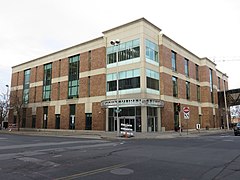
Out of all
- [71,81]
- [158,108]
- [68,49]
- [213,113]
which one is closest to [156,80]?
[158,108]

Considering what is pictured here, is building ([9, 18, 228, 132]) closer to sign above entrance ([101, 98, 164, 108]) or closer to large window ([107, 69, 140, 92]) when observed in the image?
large window ([107, 69, 140, 92])

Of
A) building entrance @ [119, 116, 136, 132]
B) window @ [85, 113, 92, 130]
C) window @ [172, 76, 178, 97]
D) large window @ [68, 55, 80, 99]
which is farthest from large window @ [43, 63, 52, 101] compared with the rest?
window @ [172, 76, 178, 97]

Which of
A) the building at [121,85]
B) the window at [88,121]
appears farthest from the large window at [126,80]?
the window at [88,121]

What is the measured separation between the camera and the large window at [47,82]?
48500 mm

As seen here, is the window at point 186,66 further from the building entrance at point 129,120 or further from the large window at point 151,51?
the building entrance at point 129,120

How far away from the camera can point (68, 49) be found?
45906 millimetres

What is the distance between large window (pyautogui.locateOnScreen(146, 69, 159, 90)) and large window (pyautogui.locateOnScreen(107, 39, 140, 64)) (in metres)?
3.26

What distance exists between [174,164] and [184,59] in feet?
132

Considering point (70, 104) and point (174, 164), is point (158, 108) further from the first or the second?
point (174, 164)

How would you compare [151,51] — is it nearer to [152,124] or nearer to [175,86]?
[175,86]

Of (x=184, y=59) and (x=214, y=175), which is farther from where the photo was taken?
(x=184, y=59)

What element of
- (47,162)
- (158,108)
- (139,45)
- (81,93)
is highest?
(139,45)

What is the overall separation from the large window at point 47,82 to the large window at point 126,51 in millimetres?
16153

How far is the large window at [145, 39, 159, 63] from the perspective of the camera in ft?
118
